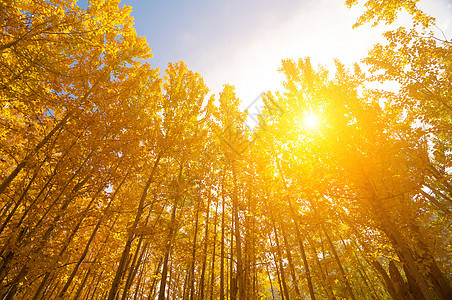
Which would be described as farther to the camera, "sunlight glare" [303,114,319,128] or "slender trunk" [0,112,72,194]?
"sunlight glare" [303,114,319,128]

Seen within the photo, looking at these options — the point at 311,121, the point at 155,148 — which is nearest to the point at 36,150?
the point at 155,148

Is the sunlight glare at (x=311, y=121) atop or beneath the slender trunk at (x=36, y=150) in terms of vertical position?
atop

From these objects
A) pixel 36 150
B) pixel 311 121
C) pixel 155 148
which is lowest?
pixel 36 150

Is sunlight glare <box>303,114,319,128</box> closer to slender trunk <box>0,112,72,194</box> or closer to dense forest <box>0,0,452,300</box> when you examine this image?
dense forest <box>0,0,452,300</box>

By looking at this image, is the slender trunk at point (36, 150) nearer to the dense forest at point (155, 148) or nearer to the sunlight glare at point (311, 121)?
the dense forest at point (155, 148)

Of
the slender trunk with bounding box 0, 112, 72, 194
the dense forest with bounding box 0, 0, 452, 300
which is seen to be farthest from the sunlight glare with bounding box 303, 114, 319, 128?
the slender trunk with bounding box 0, 112, 72, 194

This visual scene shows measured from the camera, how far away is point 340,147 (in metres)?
5.77

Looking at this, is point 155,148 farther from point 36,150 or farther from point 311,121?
point 311,121

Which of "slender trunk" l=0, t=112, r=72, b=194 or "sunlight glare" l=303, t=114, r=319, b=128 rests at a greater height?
"sunlight glare" l=303, t=114, r=319, b=128

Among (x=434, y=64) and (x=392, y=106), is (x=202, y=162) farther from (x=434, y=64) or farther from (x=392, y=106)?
(x=434, y=64)

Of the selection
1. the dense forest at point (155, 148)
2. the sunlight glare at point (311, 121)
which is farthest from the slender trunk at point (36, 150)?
the sunlight glare at point (311, 121)

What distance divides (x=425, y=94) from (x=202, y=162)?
8.32m

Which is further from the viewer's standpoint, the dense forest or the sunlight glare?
the sunlight glare

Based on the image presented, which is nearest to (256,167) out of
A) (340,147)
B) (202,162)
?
(202,162)
